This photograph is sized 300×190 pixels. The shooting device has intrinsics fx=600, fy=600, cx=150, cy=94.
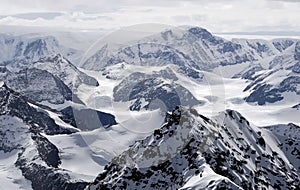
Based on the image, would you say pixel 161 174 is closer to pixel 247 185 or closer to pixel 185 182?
pixel 185 182

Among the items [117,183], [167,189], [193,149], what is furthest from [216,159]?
[117,183]

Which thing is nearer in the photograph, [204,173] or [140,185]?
[204,173]

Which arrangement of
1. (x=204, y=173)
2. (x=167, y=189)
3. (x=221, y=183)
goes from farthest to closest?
(x=167, y=189) < (x=204, y=173) < (x=221, y=183)

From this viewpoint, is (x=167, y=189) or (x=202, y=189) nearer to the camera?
(x=202, y=189)

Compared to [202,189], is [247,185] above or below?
below

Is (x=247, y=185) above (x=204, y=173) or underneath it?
underneath

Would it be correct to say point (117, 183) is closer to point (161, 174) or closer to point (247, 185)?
point (161, 174)

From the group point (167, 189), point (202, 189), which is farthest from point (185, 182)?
point (202, 189)

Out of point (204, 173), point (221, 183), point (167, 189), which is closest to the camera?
point (221, 183)
